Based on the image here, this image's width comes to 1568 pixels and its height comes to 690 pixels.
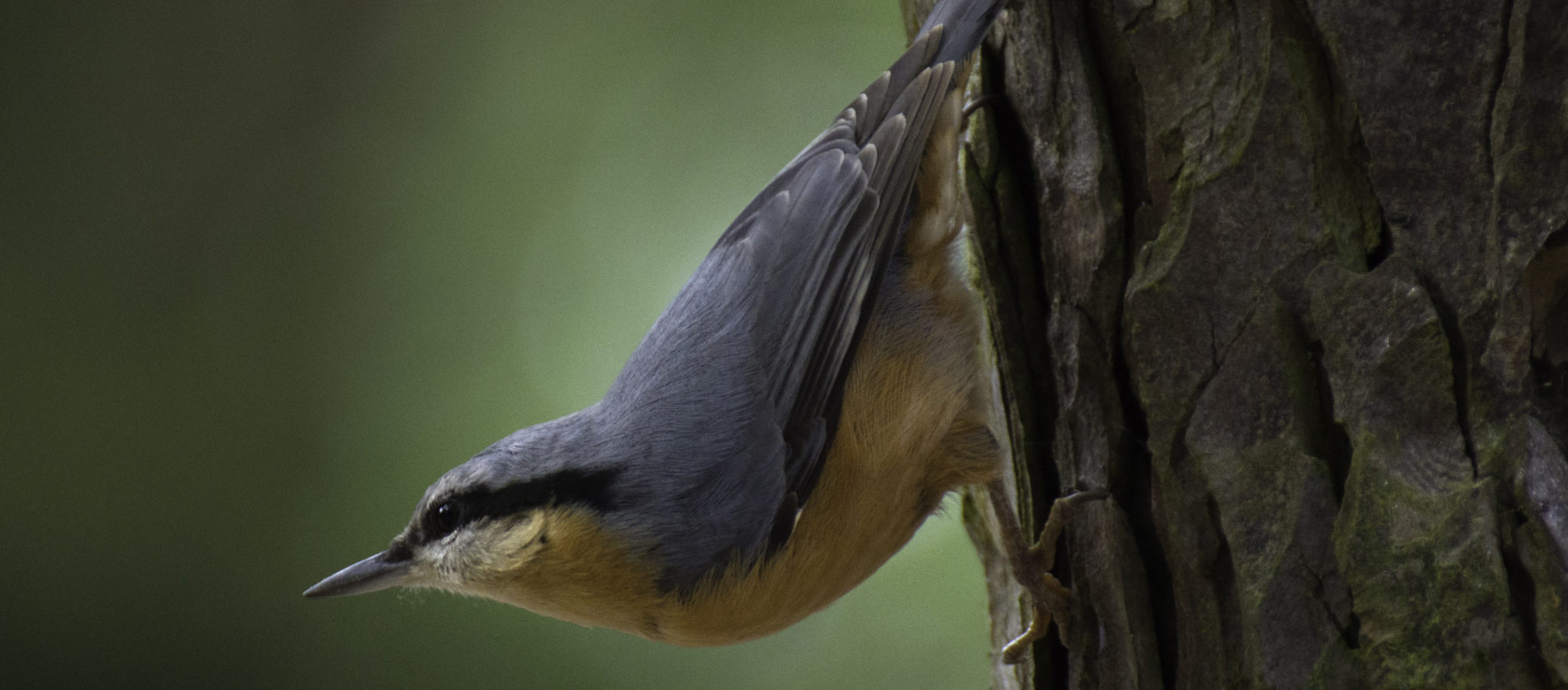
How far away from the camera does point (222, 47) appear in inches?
130

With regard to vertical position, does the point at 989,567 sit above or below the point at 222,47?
below

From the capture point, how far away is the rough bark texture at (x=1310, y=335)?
1.20 meters

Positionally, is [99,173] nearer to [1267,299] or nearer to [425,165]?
[425,165]

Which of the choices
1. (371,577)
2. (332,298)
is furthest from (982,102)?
(332,298)

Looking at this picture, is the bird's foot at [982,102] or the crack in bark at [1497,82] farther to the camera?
the bird's foot at [982,102]

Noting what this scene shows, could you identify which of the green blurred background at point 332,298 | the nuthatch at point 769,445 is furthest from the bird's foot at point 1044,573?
the green blurred background at point 332,298

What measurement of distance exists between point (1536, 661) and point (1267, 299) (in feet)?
1.62

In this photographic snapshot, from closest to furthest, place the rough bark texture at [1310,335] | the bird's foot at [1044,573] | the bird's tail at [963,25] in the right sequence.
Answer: the rough bark texture at [1310,335] → the bird's foot at [1044,573] → the bird's tail at [963,25]

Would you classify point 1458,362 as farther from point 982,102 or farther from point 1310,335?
point 982,102

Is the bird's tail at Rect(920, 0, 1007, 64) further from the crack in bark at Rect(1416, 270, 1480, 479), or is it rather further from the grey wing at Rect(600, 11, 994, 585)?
the crack in bark at Rect(1416, 270, 1480, 479)

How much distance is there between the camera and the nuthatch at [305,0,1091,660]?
2143 millimetres

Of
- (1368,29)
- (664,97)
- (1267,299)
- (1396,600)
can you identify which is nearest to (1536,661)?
(1396,600)

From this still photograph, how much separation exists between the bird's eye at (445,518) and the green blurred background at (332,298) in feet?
3.38

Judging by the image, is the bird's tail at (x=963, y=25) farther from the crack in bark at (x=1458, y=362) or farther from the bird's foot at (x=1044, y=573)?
→ the crack in bark at (x=1458, y=362)
